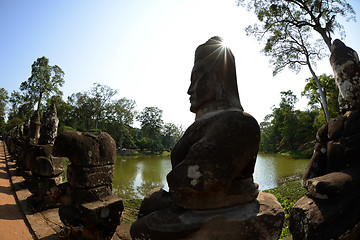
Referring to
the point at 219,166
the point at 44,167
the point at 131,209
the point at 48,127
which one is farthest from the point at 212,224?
the point at 131,209

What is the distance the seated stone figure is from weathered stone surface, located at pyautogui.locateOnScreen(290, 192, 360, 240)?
32 cm

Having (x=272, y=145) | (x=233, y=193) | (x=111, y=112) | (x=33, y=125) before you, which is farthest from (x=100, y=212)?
(x=272, y=145)

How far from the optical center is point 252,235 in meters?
1.37

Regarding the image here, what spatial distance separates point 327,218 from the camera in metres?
1.61

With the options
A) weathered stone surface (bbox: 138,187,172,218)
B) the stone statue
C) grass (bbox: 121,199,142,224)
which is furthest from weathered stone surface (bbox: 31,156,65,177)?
the stone statue

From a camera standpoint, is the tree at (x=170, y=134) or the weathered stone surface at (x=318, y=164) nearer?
the weathered stone surface at (x=318, y=164)

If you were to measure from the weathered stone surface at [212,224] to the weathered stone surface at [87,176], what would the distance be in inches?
55.8

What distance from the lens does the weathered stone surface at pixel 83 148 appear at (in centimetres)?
256

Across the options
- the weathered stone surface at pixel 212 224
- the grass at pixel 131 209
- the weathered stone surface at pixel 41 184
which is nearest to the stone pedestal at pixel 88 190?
the weathered stone surface at pixel 212 224

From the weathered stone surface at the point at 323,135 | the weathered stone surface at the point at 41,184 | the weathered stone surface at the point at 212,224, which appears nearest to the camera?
the weathered stone surface at the point at 212,224

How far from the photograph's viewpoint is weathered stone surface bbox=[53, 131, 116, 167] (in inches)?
101

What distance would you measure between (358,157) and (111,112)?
110ft

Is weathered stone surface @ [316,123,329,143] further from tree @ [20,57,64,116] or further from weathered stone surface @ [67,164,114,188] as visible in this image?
tree @ [20,57,64,116]

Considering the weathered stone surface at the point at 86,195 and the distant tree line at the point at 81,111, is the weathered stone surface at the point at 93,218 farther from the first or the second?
the distant tree line at the point at 81,111
